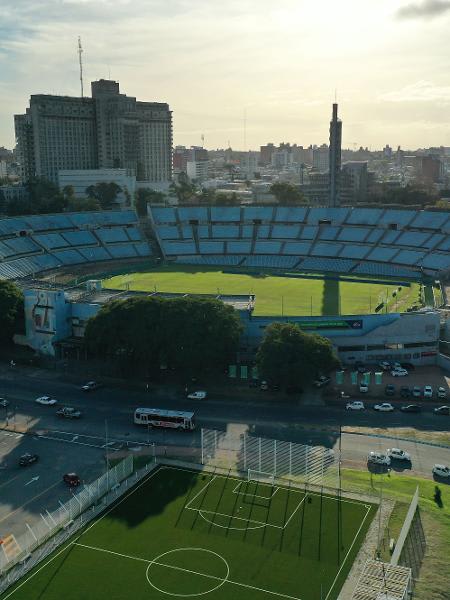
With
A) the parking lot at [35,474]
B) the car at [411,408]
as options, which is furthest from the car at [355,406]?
the parking lot at [35,474]

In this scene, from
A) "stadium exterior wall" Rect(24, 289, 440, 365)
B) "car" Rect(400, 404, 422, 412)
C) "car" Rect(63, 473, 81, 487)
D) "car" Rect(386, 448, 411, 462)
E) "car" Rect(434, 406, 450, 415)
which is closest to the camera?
"car" Rect(63, 473, 81, 487)

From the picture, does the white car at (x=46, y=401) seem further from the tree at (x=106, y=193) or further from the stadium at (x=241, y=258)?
the tree at (x=106, y=193)

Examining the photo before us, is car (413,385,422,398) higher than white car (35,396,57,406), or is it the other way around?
car (413,385,422,398)

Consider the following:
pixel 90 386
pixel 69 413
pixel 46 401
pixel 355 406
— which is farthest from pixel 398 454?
pixel 46 401

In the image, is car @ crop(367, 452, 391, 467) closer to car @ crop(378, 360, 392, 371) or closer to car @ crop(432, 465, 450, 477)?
car @ crop(432, 465, 450, 477)

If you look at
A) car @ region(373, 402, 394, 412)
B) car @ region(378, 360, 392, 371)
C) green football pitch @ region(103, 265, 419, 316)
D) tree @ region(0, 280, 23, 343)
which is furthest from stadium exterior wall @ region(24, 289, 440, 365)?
green football pitch @ region(103, 265, 419, 316)

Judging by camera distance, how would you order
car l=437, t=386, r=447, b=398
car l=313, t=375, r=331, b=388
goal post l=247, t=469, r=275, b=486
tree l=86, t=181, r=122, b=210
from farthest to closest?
tree l=86, t=181, r=122, b=210, car l=313, t=375, r=331, b=388, car l=437, t=386, r=447, b=398, goal post l=247, t=469, r=275, b=486

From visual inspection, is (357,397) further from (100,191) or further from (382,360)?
(100,191)
